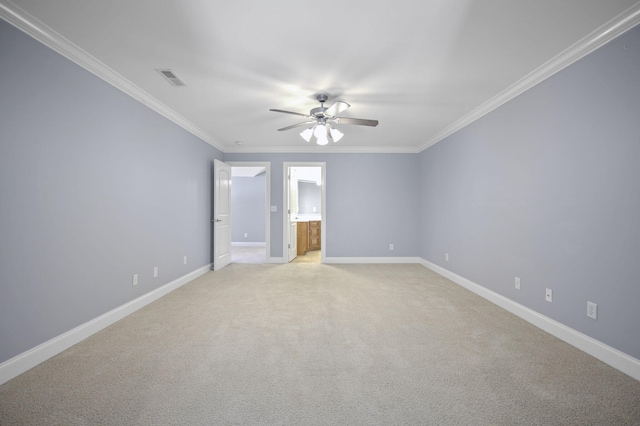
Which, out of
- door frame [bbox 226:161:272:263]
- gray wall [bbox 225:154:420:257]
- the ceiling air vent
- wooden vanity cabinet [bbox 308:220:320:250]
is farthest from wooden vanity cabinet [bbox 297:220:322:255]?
the ceiling air vent

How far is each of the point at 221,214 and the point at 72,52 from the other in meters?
Result: 3.33

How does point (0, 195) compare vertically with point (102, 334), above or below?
above

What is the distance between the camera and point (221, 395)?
166cm

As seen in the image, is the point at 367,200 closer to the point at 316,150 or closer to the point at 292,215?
the point at 316,150

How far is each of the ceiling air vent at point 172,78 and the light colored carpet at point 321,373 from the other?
2.47 meters

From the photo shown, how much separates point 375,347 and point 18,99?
3190 mm

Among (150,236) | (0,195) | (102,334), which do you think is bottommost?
(102,334)

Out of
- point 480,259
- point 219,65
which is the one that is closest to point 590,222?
point 480,259

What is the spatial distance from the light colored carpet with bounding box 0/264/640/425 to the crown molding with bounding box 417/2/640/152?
2404 mm

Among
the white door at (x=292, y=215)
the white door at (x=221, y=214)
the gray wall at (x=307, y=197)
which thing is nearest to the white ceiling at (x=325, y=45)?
the white door at (x=221, y=214)

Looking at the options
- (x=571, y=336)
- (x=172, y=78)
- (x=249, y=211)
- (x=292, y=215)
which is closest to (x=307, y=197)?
(x=249, y=211)

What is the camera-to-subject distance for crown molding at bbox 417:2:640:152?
6.19 ft

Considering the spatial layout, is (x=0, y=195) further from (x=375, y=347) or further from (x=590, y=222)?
(x=590, y=222)

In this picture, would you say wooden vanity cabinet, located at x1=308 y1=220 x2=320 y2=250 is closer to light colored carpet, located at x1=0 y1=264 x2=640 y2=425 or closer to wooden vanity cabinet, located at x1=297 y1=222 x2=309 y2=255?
wooden vanity cabinet, located at x1=297 y1=222 x2=309 y2=255
